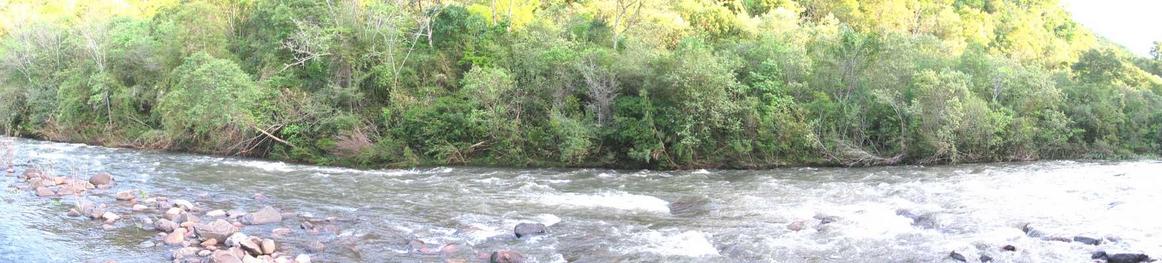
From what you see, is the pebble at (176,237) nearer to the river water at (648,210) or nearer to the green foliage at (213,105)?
the river water at (648,210)

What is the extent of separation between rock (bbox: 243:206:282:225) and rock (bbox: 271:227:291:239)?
2.87 feet

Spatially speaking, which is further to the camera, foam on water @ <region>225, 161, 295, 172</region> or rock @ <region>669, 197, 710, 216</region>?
foam on water @ <region>225, 161, 295, 172</region>

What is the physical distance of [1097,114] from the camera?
111 feet

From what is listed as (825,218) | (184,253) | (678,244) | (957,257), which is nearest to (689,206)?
(825,218)

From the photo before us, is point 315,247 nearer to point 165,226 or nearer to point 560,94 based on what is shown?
point 165,226

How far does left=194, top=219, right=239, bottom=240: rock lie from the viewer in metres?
14.8

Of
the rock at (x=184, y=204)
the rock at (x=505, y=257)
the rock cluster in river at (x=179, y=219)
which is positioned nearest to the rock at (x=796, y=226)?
the rock at (x=505, y=257)

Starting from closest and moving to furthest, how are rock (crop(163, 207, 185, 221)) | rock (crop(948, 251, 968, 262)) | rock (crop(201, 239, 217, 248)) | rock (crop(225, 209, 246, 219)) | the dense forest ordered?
1. rock (crop(948, 251, 968, 262))
2. rock (crop(201, 239, 217, 248))
3. rock (crop(163, 207, 185, 221))
4. rock (crop(225, 209, 246, 219))
5. the dense forest

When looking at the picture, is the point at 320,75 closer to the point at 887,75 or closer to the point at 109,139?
the point at 109,139

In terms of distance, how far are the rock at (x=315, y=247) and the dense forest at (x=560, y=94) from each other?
14.8 meters

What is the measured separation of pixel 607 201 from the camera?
69.7ft

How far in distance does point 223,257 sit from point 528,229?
5997 mm

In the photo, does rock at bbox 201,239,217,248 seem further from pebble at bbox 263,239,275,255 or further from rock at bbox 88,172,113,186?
rock at bbox 88,172,113,186

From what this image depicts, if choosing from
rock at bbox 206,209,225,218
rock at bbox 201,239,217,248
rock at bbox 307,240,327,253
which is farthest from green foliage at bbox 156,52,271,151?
rock at bbox 307,240,327,253
